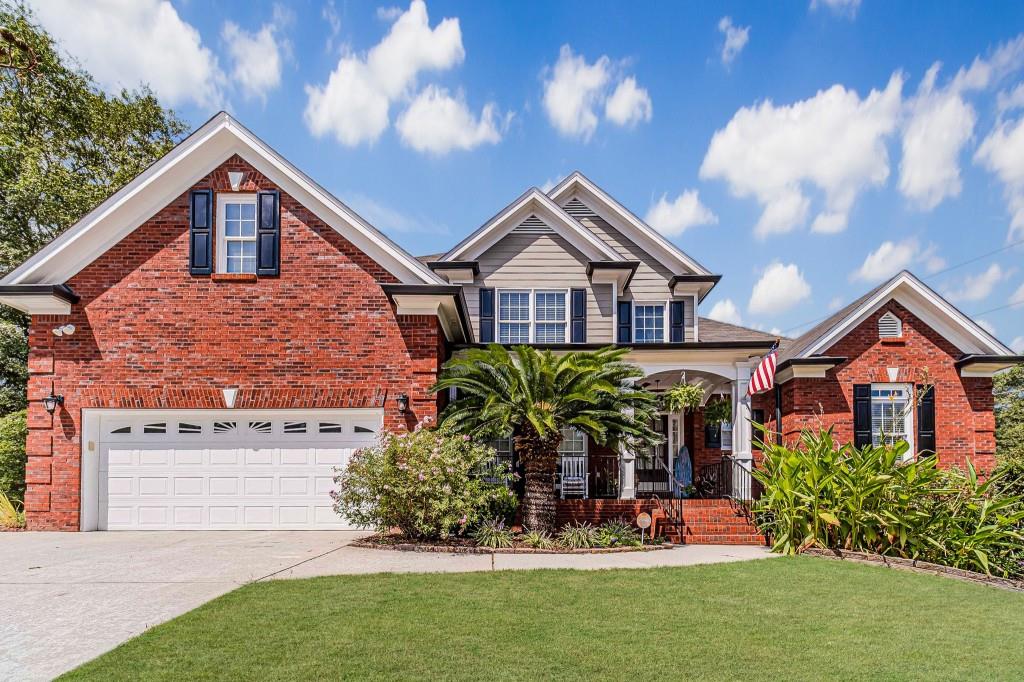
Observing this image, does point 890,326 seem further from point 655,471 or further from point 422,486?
point 422,486

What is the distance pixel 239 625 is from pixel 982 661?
6.21m

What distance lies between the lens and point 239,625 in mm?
6074

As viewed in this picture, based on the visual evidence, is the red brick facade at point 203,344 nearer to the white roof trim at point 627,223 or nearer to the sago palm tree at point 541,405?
the sago palm tree at point 541,405

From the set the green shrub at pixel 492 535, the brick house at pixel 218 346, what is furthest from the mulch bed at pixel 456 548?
the brick house at pixel 218 346

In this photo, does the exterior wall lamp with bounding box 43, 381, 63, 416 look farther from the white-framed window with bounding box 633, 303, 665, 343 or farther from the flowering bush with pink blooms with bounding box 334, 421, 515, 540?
the white-framed window with bounding box 633, 303, 665, 343

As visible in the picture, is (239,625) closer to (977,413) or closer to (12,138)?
(977,413)

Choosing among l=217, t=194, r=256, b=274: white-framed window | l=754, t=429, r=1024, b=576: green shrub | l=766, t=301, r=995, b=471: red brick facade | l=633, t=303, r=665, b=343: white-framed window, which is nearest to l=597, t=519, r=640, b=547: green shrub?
l=754, t=429, r=1024, b=576: green shrub

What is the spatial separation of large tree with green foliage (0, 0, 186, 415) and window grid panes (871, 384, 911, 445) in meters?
23.2

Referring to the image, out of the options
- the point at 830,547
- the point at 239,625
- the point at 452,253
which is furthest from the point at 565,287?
the point at 239,625

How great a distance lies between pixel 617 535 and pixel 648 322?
7.51m

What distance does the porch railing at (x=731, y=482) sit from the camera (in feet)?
42.5

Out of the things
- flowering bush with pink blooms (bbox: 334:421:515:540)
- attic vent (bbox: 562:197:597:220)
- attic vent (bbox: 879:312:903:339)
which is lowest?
flowering bush with pink blooms (bbox: 334:421:515:540)

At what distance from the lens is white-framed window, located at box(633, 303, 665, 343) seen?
683 inches

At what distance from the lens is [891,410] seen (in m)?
15.7
